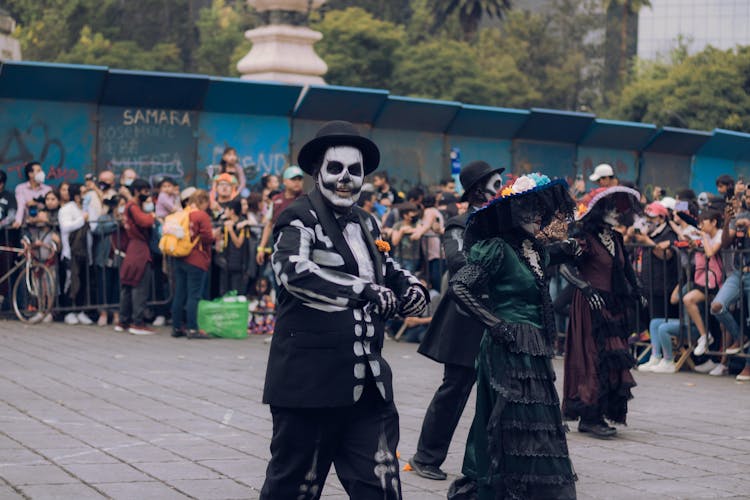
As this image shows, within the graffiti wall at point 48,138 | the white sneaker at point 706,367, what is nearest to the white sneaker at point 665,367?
the white sneaker at point 706,367

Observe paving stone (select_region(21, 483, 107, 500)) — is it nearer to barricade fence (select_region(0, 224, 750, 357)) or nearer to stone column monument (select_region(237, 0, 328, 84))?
barricade fence (select_region(0, 224, 750, 357))

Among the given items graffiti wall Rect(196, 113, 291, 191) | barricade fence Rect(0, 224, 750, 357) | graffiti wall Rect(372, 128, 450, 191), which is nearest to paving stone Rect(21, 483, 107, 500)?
barricade fence Rect(0, 224, 750, 357)

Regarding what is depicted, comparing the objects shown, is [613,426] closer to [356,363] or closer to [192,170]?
[356,363]

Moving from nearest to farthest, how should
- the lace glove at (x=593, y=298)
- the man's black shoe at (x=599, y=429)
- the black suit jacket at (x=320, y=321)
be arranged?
the black suit jacket at (x=320, y=321) < the lace glove at (x=593, y=298) < the man's black shoe at (x=599, y=429)

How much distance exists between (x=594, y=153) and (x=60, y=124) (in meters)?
9.11

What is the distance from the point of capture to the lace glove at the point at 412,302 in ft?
17.3

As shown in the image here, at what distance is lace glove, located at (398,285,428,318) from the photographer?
5262mm

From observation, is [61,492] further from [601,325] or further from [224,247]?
[224,247]

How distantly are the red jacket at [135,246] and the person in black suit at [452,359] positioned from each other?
8121mm

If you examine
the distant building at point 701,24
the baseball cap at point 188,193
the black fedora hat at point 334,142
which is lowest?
the black fedora hat at point 334,142

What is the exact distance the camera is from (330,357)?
528 centimetres

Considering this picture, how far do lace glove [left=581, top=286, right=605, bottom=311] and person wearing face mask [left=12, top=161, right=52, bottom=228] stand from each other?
30.6 feet

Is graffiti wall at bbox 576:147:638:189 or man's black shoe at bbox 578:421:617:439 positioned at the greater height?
graffiti wall at bbox 576:147:638:189

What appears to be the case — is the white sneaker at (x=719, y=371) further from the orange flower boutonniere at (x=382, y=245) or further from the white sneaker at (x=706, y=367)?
the orange flower boutonniere at (x=382, y=245)
